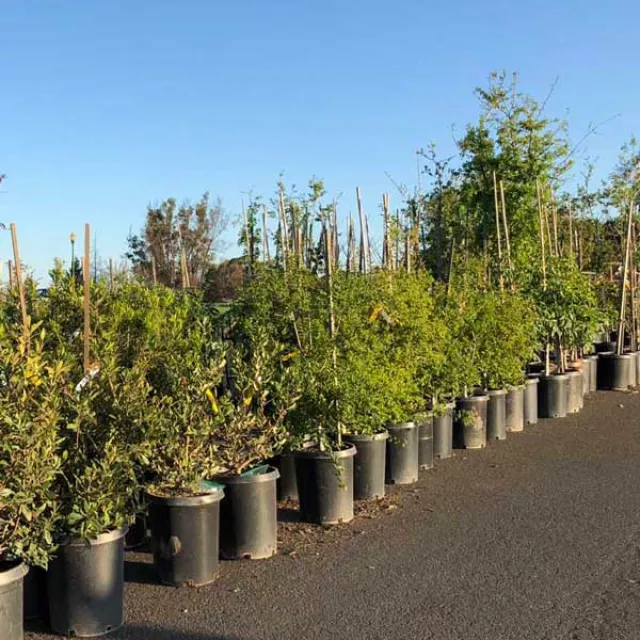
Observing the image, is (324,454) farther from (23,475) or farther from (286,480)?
(23,475)

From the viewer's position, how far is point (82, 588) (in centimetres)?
379

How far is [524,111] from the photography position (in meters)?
12.5

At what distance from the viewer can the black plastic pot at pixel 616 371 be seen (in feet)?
39.7

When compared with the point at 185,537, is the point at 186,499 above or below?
above

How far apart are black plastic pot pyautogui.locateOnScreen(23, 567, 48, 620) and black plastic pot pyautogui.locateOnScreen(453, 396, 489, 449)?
4894 millimetres

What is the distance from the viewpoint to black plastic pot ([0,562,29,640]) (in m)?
3.42

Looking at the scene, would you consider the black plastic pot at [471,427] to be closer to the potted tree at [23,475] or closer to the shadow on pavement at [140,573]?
the shadow on pavement at [140,573]

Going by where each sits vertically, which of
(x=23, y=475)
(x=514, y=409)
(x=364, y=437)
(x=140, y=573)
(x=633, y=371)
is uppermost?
(x=23, y=475)

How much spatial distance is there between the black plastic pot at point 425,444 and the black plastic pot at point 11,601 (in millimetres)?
4196

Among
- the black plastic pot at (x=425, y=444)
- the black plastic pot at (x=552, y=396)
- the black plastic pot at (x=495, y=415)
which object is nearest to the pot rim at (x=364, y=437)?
the black plastic pot at (x=425, y=444)

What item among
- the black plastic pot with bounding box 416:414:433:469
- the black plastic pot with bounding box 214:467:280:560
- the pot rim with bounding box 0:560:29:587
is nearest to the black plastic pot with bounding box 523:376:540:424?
the black plastic pot with bounding box 416:414:433:469

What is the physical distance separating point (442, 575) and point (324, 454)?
129 centimetres

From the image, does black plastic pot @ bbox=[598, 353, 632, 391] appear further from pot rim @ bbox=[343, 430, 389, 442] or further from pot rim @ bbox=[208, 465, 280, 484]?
pot rim @ bbox=[208, 465, 280, 484]

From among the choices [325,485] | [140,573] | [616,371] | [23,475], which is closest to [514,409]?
[616,371]
